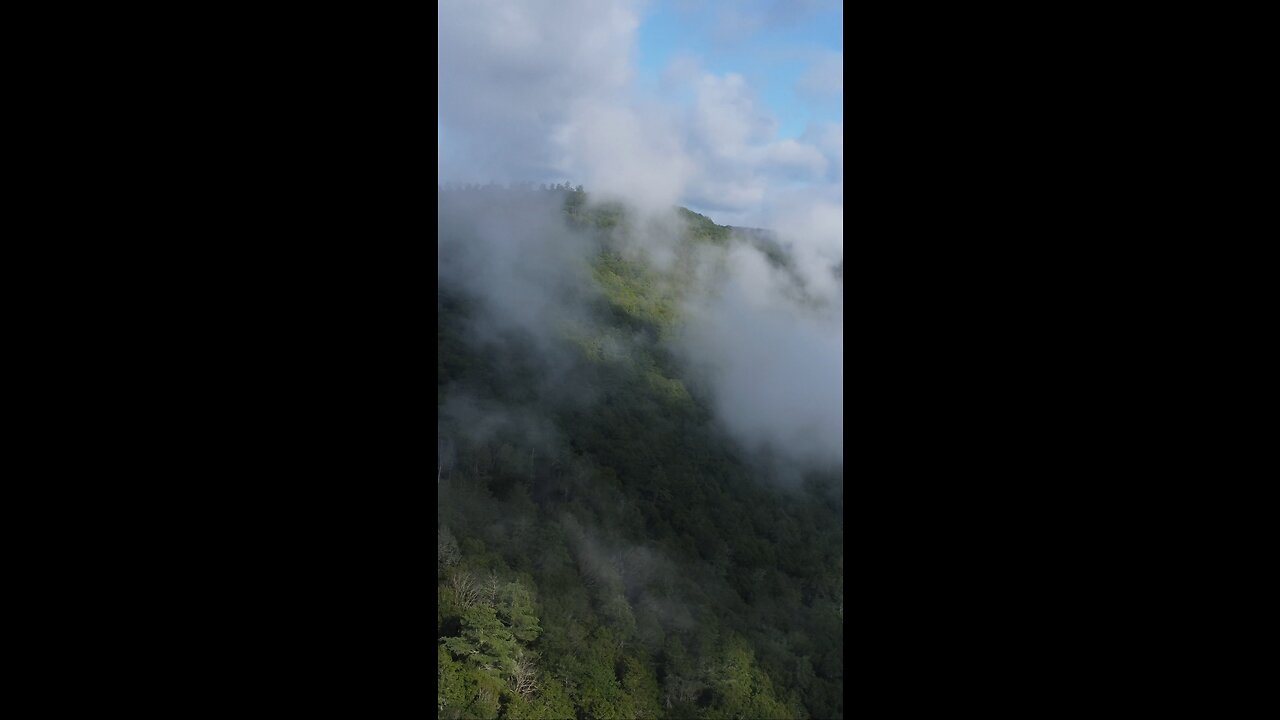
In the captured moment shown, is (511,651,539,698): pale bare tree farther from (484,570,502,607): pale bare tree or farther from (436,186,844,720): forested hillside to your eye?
(484,570,502,607): pale bare tree

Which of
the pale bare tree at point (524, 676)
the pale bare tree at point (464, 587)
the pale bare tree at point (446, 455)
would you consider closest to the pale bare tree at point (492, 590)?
the pale bare tree at point (464, 587)

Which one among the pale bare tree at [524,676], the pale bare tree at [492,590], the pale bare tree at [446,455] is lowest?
the pale bare tree at [524,676]

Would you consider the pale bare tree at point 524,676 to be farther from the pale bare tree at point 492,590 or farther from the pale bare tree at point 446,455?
the pale bare tree at point 446,455

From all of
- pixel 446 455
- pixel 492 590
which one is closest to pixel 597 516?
pixel 492 590

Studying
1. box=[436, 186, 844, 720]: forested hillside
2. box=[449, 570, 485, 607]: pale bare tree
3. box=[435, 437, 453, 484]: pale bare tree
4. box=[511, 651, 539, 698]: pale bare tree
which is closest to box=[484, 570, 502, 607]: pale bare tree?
box=[436, 186, 844, 720]: forested hillside

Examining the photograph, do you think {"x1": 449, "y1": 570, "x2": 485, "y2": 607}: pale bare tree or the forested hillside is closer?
{"x1": 449, "y1": 570, "x2": 485, "y2": 607}: pale bare tree

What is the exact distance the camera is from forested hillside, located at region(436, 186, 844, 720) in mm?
21844

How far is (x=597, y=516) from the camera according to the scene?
78.3 ft

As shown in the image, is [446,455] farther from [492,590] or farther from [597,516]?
[597,516]

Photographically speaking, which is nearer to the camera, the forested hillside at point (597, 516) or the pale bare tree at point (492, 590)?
the pale bare tree at point (492, 590)

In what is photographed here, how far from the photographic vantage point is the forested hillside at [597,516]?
860 inches
